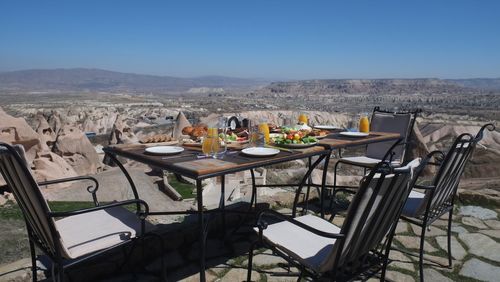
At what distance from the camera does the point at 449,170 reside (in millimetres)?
2723

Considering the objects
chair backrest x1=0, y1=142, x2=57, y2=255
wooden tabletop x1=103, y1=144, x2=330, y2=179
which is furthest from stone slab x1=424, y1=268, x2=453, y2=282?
chair backrest x1=0, y1=142, x2=57, y2=255

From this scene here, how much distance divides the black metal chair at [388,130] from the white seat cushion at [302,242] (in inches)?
84.3

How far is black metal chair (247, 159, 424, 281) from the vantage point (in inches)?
72.4

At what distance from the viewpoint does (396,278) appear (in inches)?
115

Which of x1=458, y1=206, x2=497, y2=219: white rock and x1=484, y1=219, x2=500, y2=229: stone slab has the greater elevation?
x1=458, y1=206, x2=497, y2=219: white rock

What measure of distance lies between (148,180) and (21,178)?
5314mm

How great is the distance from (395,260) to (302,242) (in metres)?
1.35

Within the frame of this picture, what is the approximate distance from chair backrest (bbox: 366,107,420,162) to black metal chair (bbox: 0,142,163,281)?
335 centimetres

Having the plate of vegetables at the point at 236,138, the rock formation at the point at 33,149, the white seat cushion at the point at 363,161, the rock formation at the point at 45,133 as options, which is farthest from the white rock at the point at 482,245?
the rock formation at the point at 45,133

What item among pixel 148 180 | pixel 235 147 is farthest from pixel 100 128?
pixel 235 147

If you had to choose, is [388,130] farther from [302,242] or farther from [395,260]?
[302,242]

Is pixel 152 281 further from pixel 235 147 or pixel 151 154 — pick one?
pixel 235 147

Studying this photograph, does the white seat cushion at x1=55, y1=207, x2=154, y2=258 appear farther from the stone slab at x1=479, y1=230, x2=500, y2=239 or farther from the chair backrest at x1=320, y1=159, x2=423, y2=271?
the stone slab at x1=479, y1=230, x2=500, y2=239

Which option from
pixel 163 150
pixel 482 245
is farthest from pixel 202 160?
pixel 482 245
